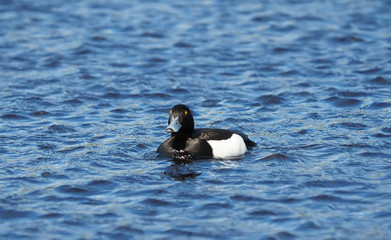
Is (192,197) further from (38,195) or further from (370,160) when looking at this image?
(370,160)

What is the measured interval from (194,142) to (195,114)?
2740 millimetres

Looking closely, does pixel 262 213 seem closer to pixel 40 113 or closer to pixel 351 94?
pixel 40 113

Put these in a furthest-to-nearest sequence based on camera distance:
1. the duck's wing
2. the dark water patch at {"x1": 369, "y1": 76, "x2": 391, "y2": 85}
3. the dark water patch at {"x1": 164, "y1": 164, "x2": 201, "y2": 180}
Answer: the dark water patch at {"x1": 369, "y1": 76, "x2": 391, "y2": 85} → the duck's wing → the dark water patch at {"x1": 164, "y1": 164, "x2": 201, "y2": 180}

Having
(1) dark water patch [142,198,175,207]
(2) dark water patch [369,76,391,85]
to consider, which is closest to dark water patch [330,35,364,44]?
(2) dark water patch [369,76,391,85]

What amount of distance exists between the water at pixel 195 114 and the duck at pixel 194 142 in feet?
0.71

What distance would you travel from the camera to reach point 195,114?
48.3 ft

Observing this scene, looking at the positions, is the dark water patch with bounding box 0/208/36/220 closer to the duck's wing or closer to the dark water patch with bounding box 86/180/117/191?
the dark water patch with bounding box 86/180/117/191

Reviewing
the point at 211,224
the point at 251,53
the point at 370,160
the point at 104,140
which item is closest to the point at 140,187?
the point at 211,224

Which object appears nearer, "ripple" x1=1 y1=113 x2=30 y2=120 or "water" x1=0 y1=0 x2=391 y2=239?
"water" x1=0 y1=0 x2=391 y2=239

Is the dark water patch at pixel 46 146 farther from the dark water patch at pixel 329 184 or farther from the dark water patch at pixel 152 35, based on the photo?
the dark water patch at pixel 152 35

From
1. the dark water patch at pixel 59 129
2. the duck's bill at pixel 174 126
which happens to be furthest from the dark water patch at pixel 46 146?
the duck's bill at pixel 174 126

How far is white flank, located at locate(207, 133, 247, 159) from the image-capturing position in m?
11.9

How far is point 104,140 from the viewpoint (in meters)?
12.8

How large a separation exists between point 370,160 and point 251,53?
861cm
